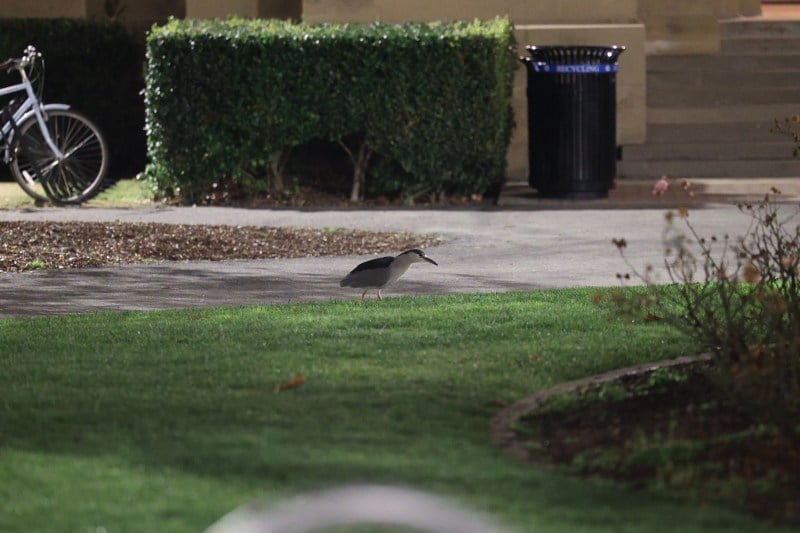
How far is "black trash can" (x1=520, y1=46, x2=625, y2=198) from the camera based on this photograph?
15.6 metres

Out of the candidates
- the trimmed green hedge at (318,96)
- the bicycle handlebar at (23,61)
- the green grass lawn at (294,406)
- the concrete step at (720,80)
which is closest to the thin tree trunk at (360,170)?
the trimmed green hedge at (318,96)

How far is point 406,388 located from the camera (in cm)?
714

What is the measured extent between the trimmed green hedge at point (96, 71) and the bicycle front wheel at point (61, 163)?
2.92m

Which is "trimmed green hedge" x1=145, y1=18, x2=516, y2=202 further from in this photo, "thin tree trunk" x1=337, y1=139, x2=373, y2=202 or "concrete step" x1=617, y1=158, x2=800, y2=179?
"concrete step" x1=617, y1=158, x2=800, y2=179

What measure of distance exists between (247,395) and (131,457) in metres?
1.11

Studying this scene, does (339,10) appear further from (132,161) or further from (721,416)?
Answer: (721,416)

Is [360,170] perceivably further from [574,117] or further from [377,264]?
[377,264]

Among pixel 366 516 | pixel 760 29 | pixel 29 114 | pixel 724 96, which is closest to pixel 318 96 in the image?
pixel 29 114

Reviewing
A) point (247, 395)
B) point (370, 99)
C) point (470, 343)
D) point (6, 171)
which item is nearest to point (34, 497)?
point (247, 395)

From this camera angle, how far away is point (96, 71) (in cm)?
1944

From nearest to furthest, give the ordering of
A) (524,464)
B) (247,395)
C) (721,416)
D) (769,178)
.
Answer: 1. (524,464)
2. (721,416)
3. (247,395)
4. (769,178)

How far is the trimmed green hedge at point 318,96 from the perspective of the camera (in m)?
15.5

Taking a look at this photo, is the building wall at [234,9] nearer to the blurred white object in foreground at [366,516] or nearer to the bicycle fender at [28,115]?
the bicycle fender at [28,115]

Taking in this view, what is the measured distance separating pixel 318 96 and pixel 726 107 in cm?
520
